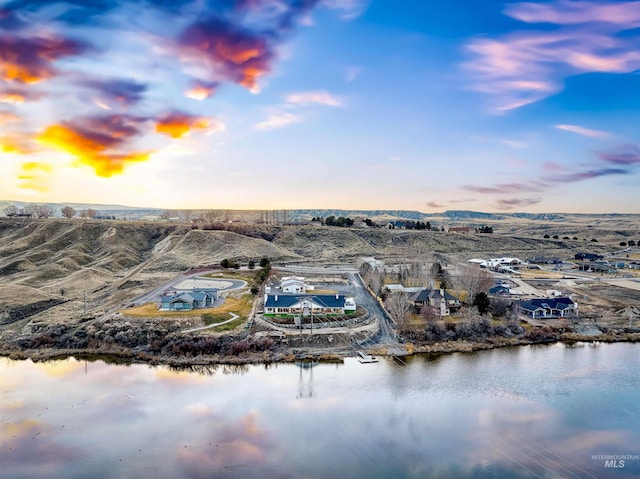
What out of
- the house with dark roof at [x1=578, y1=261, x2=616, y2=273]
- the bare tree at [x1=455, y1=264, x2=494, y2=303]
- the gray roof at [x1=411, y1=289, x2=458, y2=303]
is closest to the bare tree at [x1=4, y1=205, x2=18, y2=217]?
the gray roof at [x1=411, y1=289, x2=458, y2=303]

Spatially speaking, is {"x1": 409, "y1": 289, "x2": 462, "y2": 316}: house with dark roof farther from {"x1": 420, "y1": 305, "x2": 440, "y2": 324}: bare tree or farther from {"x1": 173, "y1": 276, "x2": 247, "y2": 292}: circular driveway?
{"x1": 173, "y1": 276, "x2": 247, "y2": 292}: circular driveway

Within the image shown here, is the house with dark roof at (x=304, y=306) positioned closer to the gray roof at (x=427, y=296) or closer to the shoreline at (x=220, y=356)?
the gray roof at (x=427, y=296)

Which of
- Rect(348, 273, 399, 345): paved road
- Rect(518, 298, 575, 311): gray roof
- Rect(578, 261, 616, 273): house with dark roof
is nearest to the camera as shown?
Rect(348, 273, 399, 345): paved road

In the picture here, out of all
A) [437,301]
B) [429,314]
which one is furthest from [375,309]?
[429,314]

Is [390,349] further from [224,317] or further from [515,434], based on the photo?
[224,317]

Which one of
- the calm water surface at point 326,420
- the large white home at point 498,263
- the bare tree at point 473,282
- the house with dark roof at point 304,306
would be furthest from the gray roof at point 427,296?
the large white home at point 498,263
